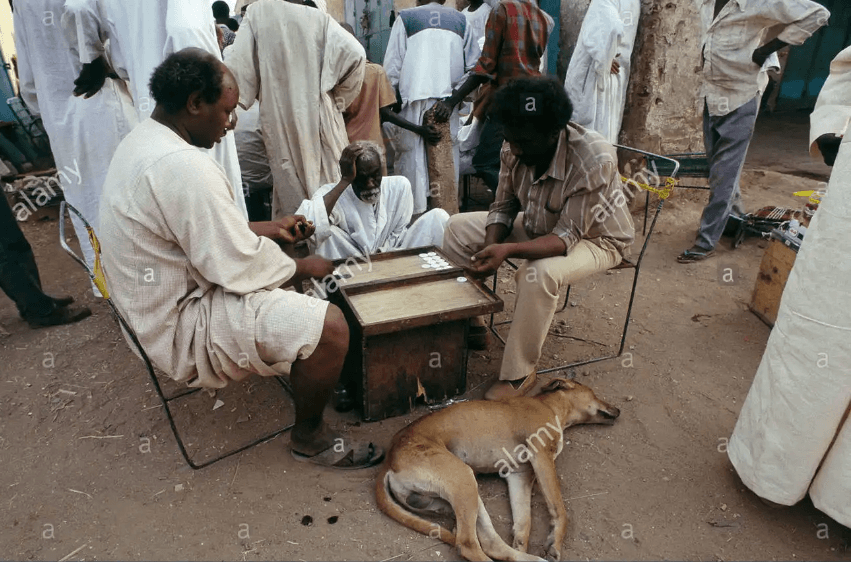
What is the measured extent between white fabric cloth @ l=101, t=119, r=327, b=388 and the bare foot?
38 cm

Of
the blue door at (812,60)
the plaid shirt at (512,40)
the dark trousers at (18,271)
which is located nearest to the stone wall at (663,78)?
the plaid shirt at (512,40)

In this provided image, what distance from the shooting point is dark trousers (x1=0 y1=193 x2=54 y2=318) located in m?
3.69

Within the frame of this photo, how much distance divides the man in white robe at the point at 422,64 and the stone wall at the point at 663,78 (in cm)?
135

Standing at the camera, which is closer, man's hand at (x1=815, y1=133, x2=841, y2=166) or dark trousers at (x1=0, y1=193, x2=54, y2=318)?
man's hand at (x1=815, y1=133, x2=841, y2=166)

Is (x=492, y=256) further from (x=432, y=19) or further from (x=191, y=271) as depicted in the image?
(x=432, y=19)

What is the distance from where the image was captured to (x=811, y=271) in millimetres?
1955

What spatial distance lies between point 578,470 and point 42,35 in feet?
14.1

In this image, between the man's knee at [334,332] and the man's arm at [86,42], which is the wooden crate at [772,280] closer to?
the man's knee at [334,332]

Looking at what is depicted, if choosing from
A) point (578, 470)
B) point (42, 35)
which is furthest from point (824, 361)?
point (42, 35)

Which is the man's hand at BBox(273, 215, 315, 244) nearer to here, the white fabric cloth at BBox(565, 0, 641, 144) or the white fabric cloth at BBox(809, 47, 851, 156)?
the white fabric cloth at BBox(809, 47, 851, 156)

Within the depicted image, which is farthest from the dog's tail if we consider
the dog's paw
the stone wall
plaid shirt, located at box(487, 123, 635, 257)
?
the stone wall

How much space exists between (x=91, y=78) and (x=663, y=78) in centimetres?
495

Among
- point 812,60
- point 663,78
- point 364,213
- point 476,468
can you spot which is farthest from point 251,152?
point 812,60

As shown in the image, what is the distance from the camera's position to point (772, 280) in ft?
12.2
